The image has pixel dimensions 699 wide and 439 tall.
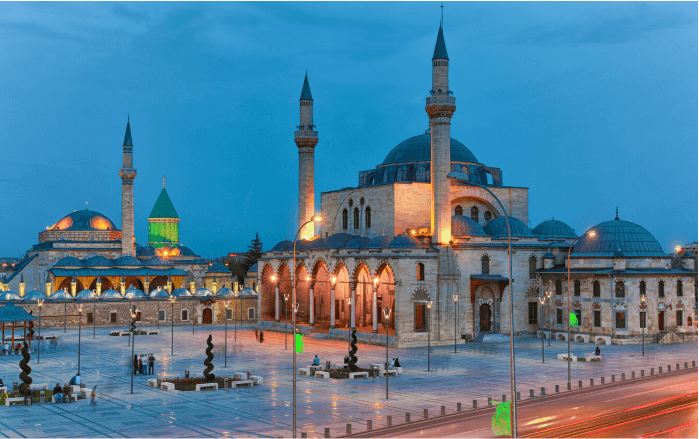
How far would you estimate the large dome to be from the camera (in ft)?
308

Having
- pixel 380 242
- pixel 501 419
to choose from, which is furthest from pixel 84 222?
pixel 501 419

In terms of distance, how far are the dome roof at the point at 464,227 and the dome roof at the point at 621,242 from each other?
26.6 feet

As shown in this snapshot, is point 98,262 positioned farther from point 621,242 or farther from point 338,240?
point 621,242

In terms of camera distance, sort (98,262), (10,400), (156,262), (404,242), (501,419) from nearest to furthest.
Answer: (501,419), (10,400), (404,242), (98,262), (156,262)

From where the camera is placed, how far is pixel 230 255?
200 m

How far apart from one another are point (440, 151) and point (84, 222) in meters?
52.9

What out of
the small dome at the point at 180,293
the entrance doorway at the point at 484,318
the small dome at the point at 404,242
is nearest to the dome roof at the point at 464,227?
the small dome at the point at 404,242

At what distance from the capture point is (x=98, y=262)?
3319 inches

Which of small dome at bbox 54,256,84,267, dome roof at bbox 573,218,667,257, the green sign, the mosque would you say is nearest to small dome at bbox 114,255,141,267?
small dome at bbox 54,256,84,267

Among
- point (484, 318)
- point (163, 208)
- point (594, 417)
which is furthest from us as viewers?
point (163, 208)

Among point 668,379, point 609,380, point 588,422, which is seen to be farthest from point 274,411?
point 668,379

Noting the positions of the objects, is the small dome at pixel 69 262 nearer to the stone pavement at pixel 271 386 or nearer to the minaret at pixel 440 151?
the stone pavement at pixel 271 386

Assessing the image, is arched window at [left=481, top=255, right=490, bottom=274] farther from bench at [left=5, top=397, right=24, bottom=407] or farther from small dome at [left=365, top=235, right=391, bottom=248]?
bench at [left=5, top=397, right=24, bottom=407]

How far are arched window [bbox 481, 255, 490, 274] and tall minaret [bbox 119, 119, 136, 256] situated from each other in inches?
1735
